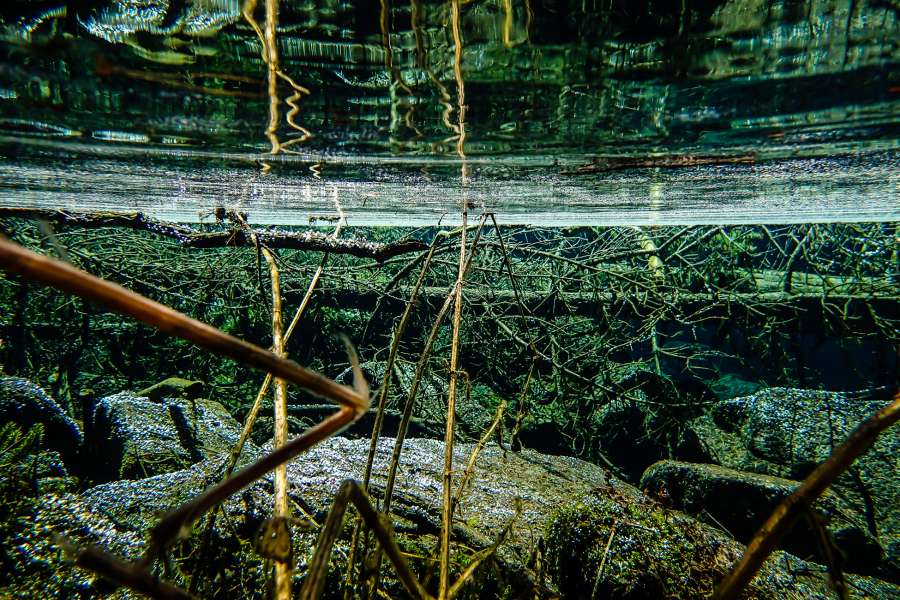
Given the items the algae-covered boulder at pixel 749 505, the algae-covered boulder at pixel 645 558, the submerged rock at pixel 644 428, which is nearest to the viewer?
the algae-covered boulder at pixel 645 558

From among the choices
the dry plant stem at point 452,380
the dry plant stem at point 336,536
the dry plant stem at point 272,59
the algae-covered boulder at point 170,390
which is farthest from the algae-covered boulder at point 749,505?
the algae-covered boulder at point 170,390

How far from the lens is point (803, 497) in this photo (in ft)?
2.29

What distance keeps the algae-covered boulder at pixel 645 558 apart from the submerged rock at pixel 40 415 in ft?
20.1

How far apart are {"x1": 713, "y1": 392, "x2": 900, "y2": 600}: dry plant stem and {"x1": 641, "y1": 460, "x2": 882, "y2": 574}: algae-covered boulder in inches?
177

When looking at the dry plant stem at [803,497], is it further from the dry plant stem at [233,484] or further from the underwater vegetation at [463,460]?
the dry plant stem at [233,484]

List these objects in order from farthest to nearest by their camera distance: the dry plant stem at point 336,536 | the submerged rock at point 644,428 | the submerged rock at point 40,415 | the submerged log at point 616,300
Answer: the submerged rock at point 644,428, the submerged log at point 616,300, the submerged rock at point 40,415, the dry plant stem at point 336,536

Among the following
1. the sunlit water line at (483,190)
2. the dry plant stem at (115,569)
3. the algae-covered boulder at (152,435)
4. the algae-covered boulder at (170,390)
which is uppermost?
the sunlit water line at (483,190)

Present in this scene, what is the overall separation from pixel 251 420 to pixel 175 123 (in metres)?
2.63

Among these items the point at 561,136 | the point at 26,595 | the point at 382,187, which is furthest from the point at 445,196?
the point at 26,595

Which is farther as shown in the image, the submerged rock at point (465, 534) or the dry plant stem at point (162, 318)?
the submerged rock at point (465, 534)

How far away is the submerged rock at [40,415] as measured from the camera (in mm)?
5336

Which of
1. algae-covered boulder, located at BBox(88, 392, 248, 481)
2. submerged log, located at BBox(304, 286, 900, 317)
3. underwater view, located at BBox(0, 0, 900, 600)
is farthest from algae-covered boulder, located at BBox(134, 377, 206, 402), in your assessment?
submerged log, located at BBox(304, 286, 900, 317)

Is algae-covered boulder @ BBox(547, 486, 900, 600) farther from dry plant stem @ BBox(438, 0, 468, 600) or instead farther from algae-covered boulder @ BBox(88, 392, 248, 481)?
algae-covered boulder @ BBox(88, 392, 248, 481)

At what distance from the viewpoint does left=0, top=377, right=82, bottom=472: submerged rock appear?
5.34m
